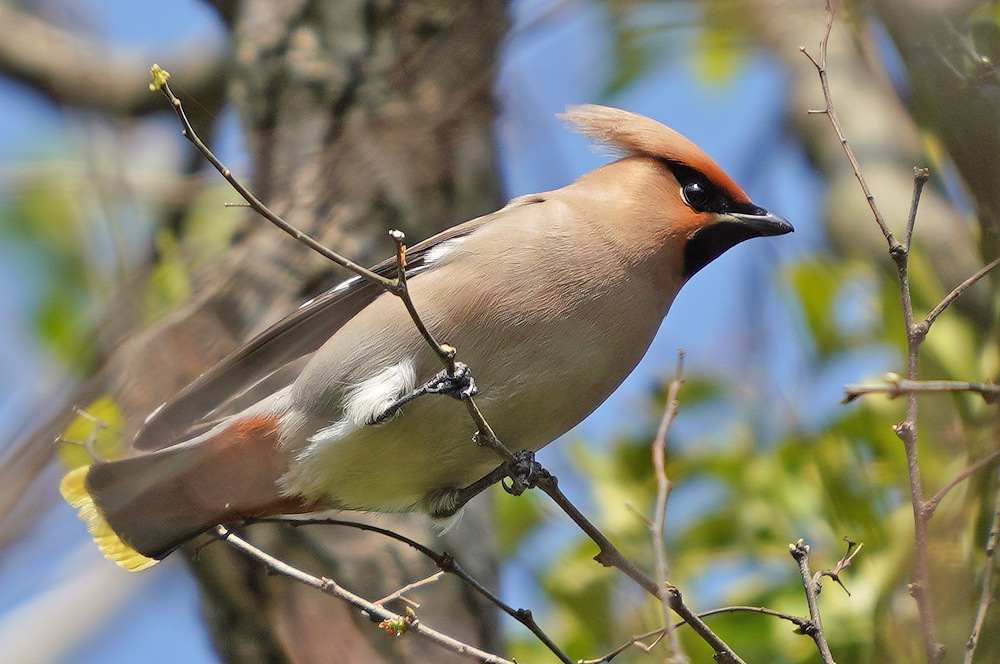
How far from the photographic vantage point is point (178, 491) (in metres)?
3.32

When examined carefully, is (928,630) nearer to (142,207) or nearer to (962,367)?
(962,367)

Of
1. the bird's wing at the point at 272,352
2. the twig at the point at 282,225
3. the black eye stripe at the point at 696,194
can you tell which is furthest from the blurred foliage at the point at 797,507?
the twig at the point at 282,225

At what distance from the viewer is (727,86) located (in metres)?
6.52

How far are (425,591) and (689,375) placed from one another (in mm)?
1316

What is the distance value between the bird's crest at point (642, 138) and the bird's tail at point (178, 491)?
4.58 ft

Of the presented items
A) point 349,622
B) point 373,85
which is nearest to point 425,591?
point 349,622

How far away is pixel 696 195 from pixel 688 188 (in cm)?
3

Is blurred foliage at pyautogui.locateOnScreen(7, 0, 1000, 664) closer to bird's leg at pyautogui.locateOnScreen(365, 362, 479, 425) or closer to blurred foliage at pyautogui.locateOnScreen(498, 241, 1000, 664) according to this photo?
blurred foliage at pyautogui.locateOnScreen(498, 241, 1000, 664)

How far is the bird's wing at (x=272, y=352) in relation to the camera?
335 cm

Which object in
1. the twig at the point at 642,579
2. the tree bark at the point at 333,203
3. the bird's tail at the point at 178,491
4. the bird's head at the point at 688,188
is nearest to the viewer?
the twig at the point at 642,579

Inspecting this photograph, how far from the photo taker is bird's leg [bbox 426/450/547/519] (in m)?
2.93

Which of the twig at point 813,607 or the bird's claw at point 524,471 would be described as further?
the bird's claw at point 524,471

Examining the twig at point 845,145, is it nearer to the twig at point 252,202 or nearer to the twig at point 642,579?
the twig at point 642,579

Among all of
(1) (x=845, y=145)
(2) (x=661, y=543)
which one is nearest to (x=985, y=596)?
(2) (x=661, y=543)
